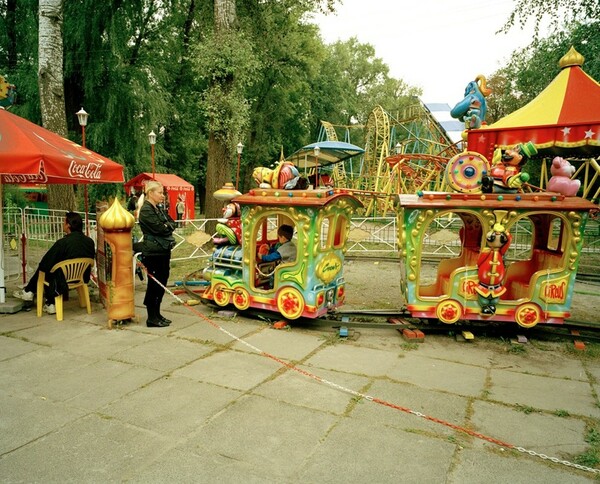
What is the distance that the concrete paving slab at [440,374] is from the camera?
470cm

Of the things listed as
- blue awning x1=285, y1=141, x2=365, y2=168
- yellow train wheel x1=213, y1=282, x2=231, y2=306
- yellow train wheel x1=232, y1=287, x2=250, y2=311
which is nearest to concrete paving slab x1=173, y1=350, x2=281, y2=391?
yellow train wheel x1=232, y1=287, x2=250, y2=311

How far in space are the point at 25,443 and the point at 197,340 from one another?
2.66 meters

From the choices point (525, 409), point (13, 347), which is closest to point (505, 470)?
point (525, 409)

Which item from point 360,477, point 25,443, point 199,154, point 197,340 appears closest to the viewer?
point 360,477

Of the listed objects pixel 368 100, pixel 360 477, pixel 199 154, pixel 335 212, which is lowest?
pixel 360 477

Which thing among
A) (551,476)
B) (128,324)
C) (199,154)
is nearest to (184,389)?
(128,324)

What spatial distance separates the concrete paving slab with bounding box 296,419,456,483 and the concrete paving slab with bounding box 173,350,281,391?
1254 millimetres

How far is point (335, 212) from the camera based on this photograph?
6.58 m

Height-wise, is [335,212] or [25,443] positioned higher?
[335,212]

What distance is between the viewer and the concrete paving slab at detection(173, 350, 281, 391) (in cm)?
465

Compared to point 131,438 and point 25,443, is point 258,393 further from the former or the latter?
point 25,443

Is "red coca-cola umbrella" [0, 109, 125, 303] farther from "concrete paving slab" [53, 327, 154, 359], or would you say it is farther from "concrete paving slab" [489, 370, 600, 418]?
"concrete paving slab" [489, 370, 600, 418]

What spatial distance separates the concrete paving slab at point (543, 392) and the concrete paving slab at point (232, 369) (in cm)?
240

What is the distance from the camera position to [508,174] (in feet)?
Answer: 20.2
